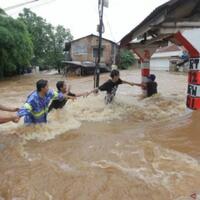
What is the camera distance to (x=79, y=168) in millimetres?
4645

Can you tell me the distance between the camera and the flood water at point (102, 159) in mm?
3838

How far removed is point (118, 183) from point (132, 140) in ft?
6.61

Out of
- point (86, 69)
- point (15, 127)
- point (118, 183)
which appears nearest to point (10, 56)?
point (86, 69)

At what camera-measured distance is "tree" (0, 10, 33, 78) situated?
2747 centimetres

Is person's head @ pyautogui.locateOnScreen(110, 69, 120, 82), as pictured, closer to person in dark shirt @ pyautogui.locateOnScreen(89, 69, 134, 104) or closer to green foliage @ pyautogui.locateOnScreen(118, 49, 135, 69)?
person in dark shirt @ pyautogui.locateOnScreen(89, 69, 134, 104)

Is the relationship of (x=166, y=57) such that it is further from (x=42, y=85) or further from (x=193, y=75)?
(x=42, y=85)

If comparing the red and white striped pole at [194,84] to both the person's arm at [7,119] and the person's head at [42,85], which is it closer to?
the person's head at [42,85]

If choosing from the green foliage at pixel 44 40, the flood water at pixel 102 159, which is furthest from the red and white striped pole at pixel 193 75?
the green foliage at pixel 44 40

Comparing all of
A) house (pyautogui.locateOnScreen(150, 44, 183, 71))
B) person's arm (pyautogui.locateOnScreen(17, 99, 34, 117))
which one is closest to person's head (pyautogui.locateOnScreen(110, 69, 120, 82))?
person's arm (pyautogui.locateOnScreen(17, 99, 34, 117))

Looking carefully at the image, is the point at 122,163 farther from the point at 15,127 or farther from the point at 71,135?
the point at 15,127

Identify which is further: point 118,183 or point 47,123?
point 47,123

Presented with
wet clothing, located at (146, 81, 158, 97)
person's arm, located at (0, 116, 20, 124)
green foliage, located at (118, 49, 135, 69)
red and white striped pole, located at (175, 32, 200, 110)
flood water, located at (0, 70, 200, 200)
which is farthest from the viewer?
green foliage, located at (118, 49, 135, 69)

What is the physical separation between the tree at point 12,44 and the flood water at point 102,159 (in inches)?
859

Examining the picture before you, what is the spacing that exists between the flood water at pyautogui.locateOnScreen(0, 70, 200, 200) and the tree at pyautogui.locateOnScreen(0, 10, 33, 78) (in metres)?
21.8
